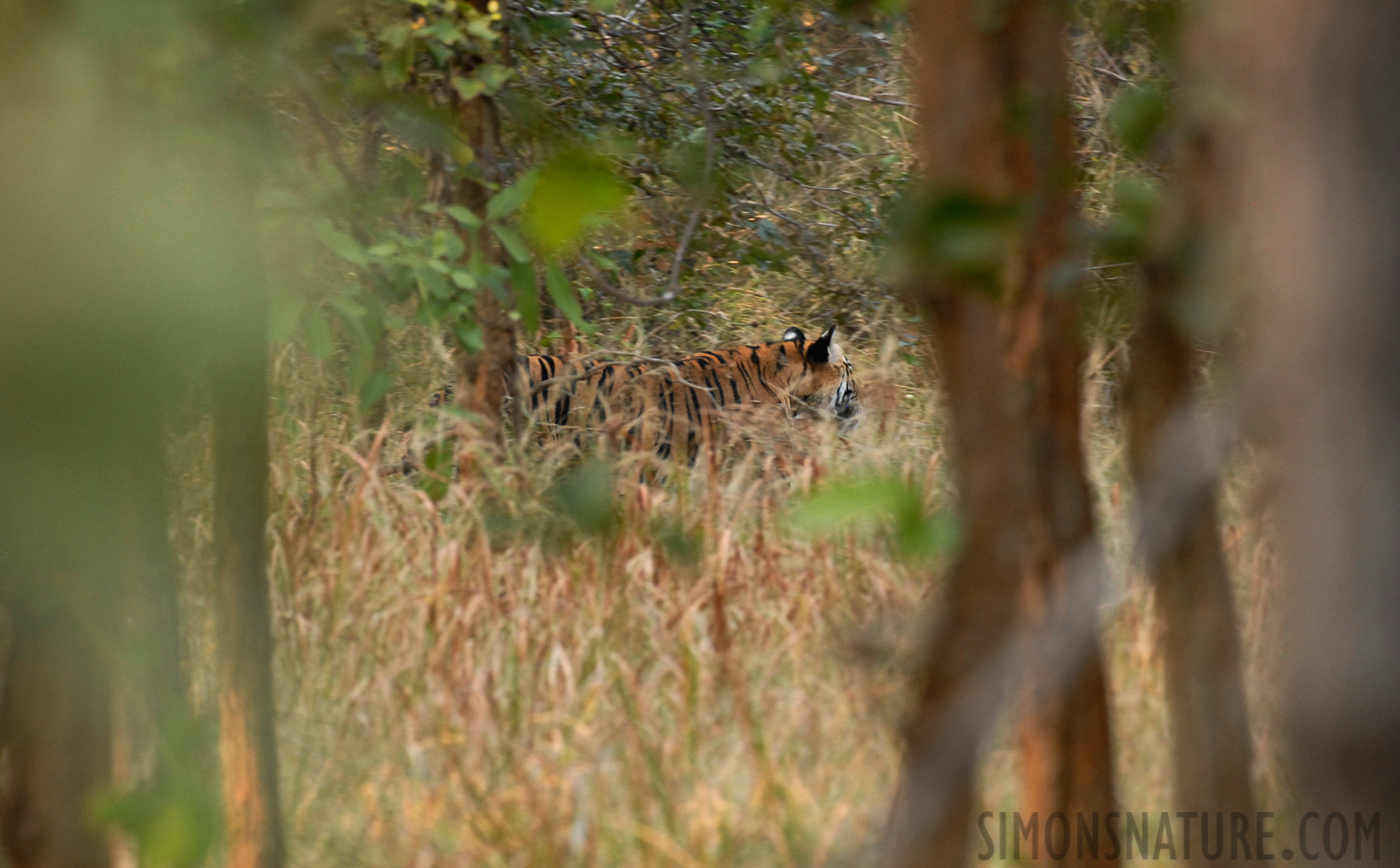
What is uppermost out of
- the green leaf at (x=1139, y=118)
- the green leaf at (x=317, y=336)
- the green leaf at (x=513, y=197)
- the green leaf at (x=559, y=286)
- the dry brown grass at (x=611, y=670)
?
the green leaf at (x=513, y=197)

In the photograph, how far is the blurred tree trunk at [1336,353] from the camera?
72 cm

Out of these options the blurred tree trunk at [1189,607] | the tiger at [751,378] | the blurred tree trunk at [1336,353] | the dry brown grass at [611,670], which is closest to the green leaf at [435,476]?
the dry brown grass at [611,670]

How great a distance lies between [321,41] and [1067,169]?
89 cm

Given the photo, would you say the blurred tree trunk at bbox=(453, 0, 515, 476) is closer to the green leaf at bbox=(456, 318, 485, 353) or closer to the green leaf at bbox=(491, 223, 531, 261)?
A: the green leaf at bbox=(456, 318, 485, 353)

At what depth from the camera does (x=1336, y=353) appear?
28.7 inches

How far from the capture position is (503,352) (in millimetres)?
4230

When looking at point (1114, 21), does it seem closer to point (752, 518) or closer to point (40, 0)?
point (40, 0)

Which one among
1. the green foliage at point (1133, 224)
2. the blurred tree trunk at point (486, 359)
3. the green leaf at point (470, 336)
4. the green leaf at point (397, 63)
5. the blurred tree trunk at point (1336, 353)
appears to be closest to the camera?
the blurred tree trunk at point (1336, 353)

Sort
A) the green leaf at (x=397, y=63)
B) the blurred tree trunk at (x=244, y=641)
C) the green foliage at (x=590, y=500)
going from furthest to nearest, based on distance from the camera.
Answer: the green leaf at (x=397, y=63)
the blurred tree trunk at (x=244, y=641)
the green foliage at (x=590, y=500)

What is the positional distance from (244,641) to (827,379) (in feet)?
18.0

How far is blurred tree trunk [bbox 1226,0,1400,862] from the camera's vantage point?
2.35 feet

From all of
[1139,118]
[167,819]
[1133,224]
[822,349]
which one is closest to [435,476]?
[167,819]

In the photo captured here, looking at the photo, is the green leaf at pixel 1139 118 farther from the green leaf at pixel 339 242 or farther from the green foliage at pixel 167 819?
the green leaf at pixel 339 242

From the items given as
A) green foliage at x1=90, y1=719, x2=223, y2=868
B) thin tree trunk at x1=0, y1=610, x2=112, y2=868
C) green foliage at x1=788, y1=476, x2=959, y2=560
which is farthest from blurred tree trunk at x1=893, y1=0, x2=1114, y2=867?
thin tree trunk at x1=0, y1=610, x2=112, y2=868
